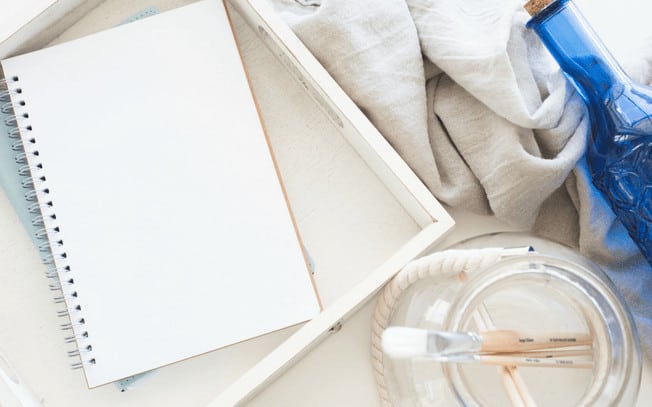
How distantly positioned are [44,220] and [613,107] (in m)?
0.44

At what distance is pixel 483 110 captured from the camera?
49cm

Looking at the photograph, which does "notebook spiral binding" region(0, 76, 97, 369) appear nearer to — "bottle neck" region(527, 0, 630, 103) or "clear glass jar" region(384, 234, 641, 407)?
"clear glass jar" region(384, 234, 641, 407)

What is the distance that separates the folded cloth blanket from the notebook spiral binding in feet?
0.75

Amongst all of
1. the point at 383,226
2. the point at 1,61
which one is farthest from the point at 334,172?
the point at 1,61

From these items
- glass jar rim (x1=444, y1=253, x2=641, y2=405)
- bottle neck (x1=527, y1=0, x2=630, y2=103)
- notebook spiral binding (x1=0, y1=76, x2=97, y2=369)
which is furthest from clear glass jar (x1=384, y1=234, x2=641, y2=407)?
notebook spiral binding (x1=0, y1=76, x2=97, y2=369)

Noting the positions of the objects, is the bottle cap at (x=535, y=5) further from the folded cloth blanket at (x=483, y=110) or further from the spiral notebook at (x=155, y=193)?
the spiral notebook at (x=155, y=193)

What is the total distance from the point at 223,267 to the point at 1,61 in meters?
0.24

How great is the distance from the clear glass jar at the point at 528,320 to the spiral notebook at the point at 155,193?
3.6 inches

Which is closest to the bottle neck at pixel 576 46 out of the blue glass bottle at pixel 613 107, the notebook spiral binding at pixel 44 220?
the blue glass bottle at pixel 613 107

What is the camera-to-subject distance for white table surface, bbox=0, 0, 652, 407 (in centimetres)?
48

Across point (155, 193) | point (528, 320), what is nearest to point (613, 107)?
point (528, 320)

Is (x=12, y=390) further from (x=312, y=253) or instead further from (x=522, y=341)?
(x=522, y=341)

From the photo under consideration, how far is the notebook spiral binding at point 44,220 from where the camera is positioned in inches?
18.4

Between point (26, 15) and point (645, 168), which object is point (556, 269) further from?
point (26, 15)
